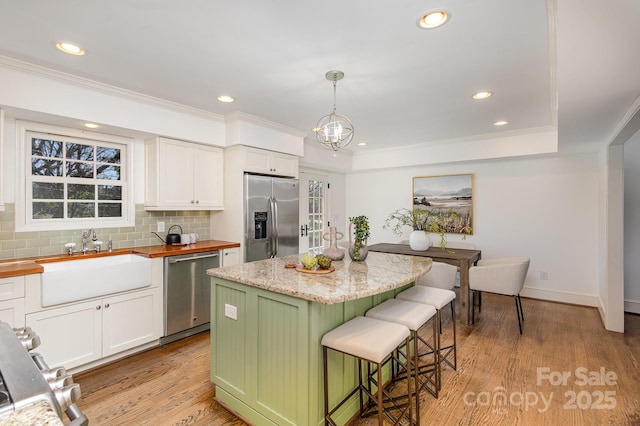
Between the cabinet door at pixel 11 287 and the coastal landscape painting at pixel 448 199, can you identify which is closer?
the cabinet door at pixel 11 287

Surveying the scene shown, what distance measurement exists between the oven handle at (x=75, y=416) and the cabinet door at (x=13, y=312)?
222 centimetres

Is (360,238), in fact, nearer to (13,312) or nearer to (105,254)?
(105,254)

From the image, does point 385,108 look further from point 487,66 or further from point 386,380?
point 386,380

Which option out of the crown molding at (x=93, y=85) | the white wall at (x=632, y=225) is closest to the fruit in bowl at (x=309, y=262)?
the crown molding at (x=93, y=85)

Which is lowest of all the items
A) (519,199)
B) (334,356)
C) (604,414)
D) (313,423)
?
(604,414)

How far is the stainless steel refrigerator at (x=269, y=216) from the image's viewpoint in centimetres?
377

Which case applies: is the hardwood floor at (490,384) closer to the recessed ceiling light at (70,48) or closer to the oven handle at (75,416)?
the oven handle at (75,416)

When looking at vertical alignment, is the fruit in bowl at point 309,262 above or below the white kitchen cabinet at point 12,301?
above

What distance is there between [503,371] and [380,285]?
173cm

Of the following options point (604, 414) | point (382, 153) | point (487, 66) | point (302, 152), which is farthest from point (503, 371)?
point (382, 153)

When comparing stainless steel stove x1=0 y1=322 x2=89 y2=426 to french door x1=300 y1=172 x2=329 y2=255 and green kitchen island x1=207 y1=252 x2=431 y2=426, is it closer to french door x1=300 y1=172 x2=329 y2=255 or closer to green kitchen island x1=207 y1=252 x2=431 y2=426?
green kitchen island x1=207 y1=252 x2=431 y2=426

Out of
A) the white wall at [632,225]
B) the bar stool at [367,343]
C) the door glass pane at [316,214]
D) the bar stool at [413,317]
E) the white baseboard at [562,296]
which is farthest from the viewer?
the door glass pane at [316,214]

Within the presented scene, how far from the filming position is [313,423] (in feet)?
5.67

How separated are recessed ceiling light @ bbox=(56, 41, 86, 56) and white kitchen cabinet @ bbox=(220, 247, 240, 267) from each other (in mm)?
2174
